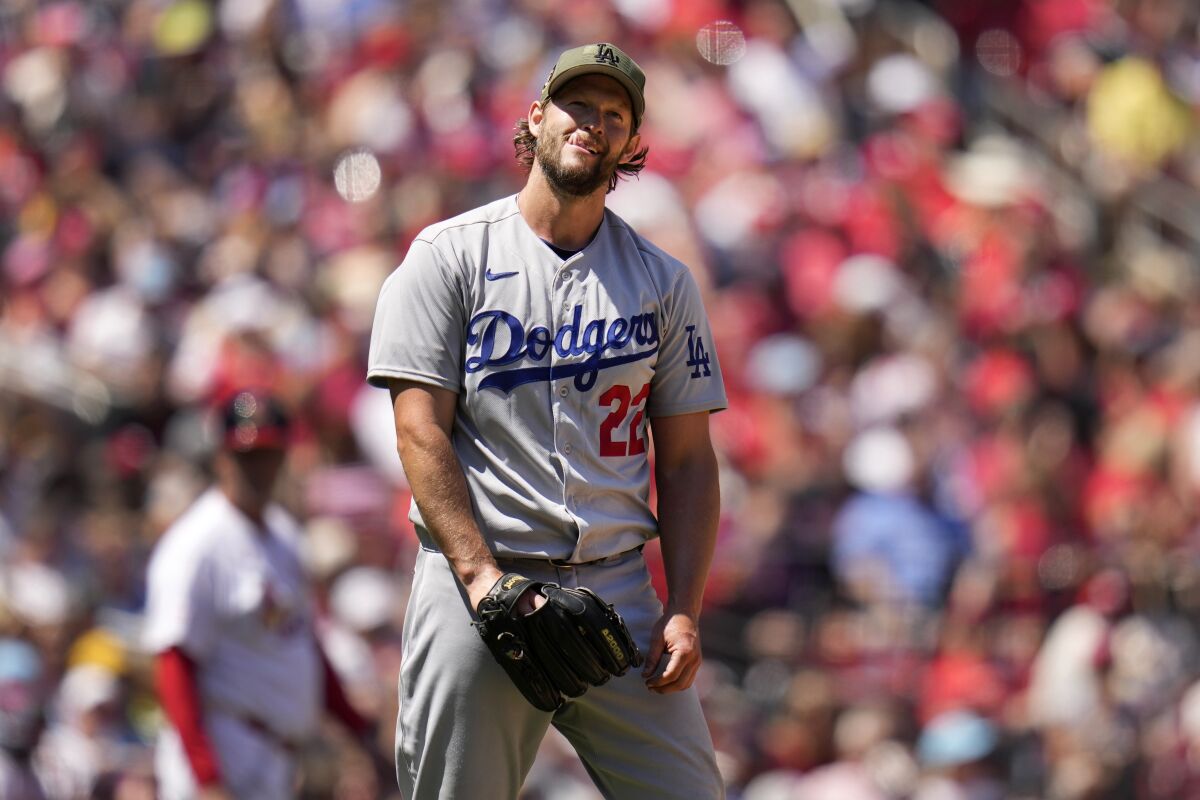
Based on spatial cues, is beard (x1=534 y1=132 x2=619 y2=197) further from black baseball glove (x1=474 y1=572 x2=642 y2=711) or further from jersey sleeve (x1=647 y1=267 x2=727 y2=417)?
black baseball glove (x1=474 y1=572 x2=642 y2=711)

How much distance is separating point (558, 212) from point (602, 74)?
30 centimetres

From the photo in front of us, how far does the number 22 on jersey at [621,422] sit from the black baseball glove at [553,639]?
0.33 meters

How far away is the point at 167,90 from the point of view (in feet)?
43.1

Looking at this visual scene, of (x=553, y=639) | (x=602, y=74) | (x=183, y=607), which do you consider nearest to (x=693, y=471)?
(x=553, y=639)

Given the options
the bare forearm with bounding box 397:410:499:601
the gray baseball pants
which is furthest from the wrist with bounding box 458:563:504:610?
the gray baseball pants

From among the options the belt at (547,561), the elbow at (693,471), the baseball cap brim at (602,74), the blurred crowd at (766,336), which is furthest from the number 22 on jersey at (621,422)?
the blurred crowd at (766,336)

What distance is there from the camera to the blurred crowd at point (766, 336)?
7.65 m

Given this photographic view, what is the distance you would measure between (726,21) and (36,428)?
5.07 metres

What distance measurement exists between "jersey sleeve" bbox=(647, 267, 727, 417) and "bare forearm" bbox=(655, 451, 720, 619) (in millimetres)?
126

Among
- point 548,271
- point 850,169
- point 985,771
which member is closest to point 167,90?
point 850,169

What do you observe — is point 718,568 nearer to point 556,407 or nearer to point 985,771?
point 985,771

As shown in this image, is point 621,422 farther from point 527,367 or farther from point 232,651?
point 232,651

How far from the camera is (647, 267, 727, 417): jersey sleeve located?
3.89 m

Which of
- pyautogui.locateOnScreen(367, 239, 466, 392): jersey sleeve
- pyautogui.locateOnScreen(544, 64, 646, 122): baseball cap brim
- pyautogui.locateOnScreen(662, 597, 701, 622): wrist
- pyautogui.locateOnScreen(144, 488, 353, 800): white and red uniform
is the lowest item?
pyautogui.locateOnScreen(144, 488, 353, 800): white and red uniform
